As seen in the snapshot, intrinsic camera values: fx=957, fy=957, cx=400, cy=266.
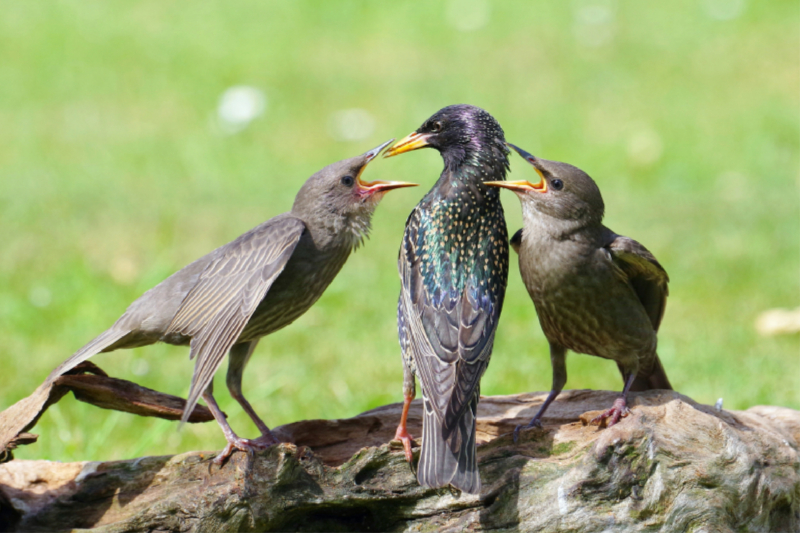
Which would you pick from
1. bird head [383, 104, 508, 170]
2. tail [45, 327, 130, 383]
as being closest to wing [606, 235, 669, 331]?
bird head [383, 104, 508, 170]

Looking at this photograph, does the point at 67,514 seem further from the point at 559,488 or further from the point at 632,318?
the point at 632,318

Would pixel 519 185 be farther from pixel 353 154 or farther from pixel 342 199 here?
pixel 353 154

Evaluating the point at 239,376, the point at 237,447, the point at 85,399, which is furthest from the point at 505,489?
the point at 85,399

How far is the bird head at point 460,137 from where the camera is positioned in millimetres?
4562

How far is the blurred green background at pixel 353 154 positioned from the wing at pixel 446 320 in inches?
83.1

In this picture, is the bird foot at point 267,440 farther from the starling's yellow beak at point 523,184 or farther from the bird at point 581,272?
the starling's yellow beak at point 523,184

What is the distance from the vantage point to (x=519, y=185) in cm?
438

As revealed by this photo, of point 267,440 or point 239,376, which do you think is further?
point 239,376

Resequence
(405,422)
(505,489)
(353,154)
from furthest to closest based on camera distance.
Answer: (353,154) → (405,422) → (505,489)

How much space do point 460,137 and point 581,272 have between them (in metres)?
0.89

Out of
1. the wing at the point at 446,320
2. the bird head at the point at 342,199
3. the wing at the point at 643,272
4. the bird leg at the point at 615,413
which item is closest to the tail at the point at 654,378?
the wing at the point at 643,272

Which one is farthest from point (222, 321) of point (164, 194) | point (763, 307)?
point (164, 194)

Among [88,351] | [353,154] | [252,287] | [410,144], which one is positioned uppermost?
[353,154]

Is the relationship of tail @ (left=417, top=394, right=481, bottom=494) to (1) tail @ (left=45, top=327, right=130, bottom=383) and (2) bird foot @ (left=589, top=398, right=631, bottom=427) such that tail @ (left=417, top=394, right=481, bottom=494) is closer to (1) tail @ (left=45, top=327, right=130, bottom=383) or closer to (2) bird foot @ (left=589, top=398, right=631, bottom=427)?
(2) bird foot @ (left=589, top=398, right=631, bottom=427)
